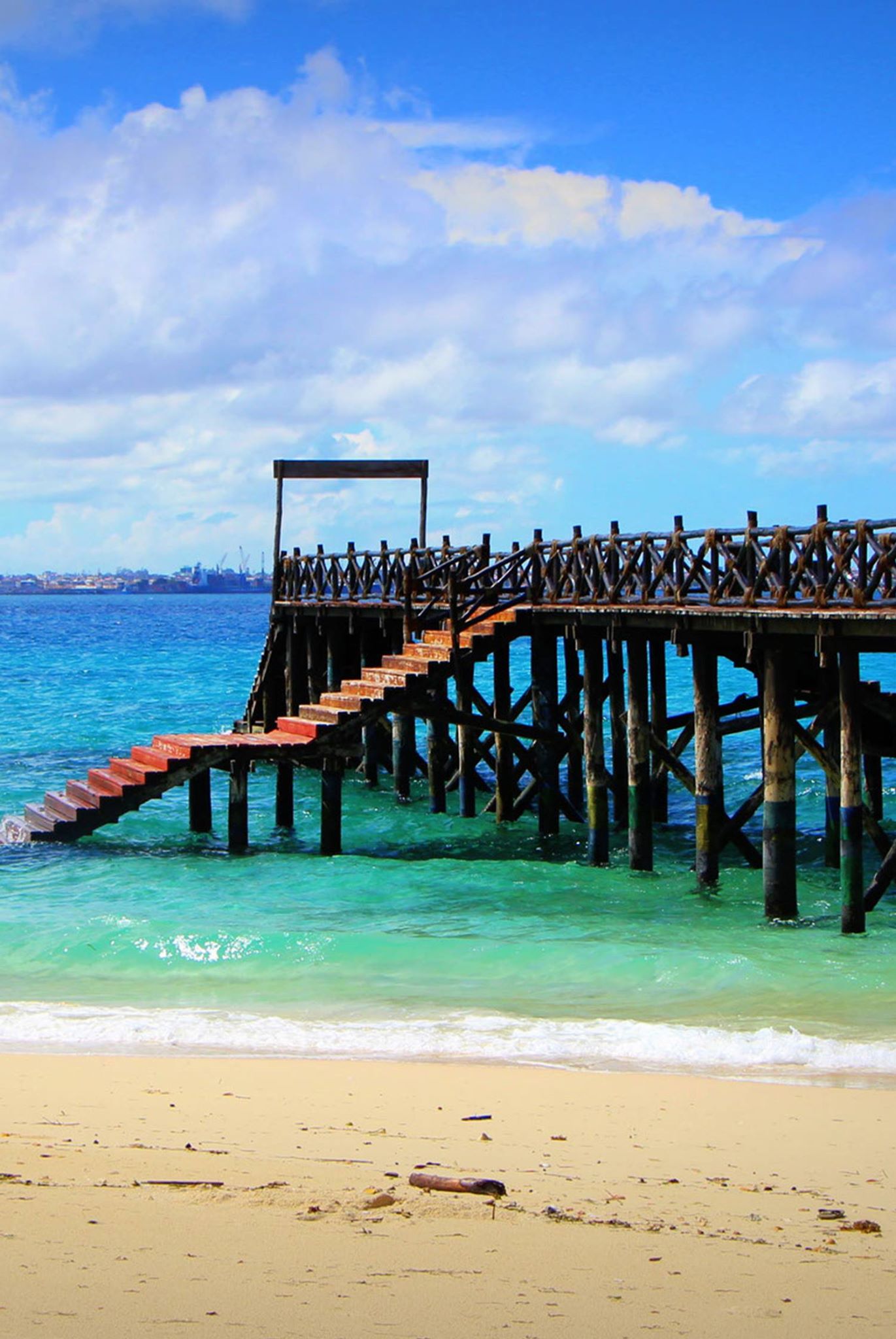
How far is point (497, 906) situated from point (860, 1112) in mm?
8194

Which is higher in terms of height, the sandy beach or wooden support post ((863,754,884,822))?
wooden support post ((863,754,884,822))

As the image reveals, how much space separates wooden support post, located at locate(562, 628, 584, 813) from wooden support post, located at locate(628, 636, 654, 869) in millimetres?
1487

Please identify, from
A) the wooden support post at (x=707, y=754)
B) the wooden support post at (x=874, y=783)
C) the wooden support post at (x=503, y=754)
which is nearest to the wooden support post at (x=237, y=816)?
the wooden support post at (x=503, y=754)

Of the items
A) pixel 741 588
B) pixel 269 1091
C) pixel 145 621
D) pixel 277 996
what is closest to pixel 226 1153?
pixel 269 1091

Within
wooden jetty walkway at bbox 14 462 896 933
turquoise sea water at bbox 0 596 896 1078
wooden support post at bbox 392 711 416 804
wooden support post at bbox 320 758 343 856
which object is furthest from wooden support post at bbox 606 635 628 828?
wooden support post at bbox 392 711 416 804

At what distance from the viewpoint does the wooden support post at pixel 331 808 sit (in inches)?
813

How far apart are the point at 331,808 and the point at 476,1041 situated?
920cm

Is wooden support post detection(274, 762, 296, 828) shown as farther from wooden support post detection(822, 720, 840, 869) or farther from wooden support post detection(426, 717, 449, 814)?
wooden support post detection(822, 720, 840, 869)

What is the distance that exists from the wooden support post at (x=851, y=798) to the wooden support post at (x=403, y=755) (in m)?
11.5

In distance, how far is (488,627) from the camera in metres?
21.8

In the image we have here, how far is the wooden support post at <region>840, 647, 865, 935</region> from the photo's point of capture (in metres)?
15.7

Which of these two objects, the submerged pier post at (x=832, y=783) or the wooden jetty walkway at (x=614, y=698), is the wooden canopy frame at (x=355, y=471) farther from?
the submerged pier post at (x=832, y=783)

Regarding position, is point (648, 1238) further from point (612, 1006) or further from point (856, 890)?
point (856, 890)

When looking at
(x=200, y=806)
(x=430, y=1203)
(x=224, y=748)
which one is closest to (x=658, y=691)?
(x=224, y=748)
